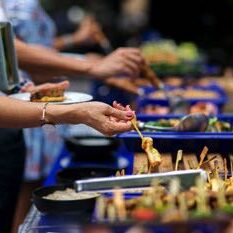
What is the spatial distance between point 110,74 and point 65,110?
1.31 m

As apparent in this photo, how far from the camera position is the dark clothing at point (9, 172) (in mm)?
3012

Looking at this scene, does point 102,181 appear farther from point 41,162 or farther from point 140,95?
point 41,162

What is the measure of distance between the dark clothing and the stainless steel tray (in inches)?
50.6

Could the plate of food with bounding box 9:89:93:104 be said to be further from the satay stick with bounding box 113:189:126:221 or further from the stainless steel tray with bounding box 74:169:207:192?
the satay stick with bounding box 113:189:126:221

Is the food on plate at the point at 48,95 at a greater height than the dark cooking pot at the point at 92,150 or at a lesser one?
greater

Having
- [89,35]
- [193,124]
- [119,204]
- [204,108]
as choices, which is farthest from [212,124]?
[89,35]

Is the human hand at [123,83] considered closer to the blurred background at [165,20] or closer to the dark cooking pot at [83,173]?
the dark cooking pot at [83,173]

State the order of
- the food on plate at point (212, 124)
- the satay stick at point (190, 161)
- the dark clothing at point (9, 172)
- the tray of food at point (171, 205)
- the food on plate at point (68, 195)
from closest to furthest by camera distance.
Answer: the tray of food at point (171, 205)
the food on plate at point (68, 195)
the satay stick at point (190, 161)
the food on plate at point (212, 124)
the dark clothing at point (9, 172)

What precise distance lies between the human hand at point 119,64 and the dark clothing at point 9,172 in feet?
1.74

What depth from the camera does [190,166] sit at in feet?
7.56

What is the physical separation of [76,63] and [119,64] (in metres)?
0.22

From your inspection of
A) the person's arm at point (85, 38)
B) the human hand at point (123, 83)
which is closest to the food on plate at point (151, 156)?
the human hand at point (123, 83)

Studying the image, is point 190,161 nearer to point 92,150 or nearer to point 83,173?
point 83,173

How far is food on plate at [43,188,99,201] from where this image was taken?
2.15 meters
